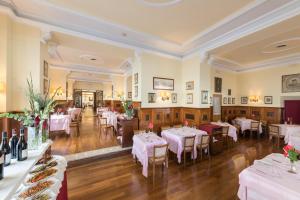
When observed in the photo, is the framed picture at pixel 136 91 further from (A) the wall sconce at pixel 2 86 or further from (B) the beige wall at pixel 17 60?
(A) the wall sconce at pixel 2 86

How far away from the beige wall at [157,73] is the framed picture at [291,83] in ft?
17.7

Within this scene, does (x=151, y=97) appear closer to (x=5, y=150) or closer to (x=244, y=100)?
(x=5, y=150)

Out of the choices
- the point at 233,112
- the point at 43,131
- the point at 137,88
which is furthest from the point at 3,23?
the point at 233,112

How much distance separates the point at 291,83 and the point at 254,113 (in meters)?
2.28

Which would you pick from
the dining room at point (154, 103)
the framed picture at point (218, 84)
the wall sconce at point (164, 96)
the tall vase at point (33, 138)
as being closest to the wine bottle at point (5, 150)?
the dining room at point (154, 103)

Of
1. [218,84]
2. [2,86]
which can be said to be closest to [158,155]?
[2,86]

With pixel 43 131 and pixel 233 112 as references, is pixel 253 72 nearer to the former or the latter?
pixel 233 112

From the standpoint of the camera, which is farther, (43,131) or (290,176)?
(43,131)

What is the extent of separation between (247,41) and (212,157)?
4.01m

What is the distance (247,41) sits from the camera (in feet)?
14.3

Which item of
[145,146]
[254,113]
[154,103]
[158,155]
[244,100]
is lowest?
[158,155]

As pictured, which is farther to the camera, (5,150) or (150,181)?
(150,181)

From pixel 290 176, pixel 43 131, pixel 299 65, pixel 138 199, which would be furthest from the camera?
pixel 299 65

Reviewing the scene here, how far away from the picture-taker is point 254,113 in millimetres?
7973
